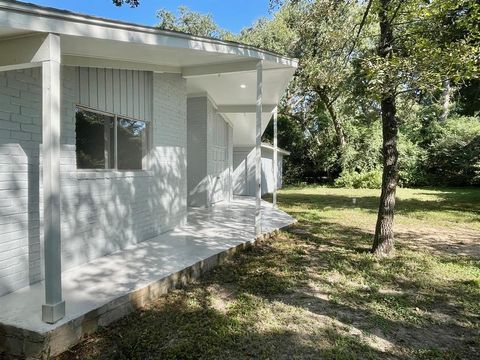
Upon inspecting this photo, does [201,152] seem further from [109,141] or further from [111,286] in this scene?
[111,286]

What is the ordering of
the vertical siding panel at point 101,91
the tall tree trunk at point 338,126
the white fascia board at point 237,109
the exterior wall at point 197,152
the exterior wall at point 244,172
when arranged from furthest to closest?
the tall tree trunk at point 338,126
the exterior wall at point 244,172
the white fascia board at point 237,109
the exterior wall at point 197,152
the vertical siding panel at point 101,91

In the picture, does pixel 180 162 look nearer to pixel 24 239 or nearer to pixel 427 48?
pixel 24 239

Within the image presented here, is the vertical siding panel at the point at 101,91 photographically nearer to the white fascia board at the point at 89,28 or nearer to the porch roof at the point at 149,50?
the porch roof at the point at 149,50

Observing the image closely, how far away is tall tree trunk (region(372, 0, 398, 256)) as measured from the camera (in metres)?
6.05

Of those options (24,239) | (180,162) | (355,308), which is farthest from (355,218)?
(24,239)

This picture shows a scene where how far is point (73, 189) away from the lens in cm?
487

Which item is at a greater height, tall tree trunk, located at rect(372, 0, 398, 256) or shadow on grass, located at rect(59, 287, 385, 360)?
tall tree trunk, located at rect(372, 0, 398, 256)

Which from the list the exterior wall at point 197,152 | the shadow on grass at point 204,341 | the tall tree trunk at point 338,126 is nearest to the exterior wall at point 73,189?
the shadow on grass at point 204,341

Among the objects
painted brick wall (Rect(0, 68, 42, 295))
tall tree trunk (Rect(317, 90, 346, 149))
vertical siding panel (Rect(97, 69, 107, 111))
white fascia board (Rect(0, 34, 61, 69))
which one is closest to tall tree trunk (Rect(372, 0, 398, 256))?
vertical siding panel (Rect(97, 69, 107, 111))

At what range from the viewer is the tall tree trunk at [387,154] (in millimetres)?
6047

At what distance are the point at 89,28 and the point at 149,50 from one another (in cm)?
152

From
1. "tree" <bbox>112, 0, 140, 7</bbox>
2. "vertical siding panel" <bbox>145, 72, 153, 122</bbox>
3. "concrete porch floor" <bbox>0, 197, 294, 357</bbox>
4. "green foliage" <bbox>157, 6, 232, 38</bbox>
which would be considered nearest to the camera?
"concrete porch floor" <bbox>0, 197, 294, 357</bbox>

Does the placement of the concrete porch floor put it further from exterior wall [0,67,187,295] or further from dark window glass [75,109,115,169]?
dark window glass [75,109,115,169]

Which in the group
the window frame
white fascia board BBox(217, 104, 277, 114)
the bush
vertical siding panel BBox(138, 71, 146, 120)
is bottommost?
the bush
